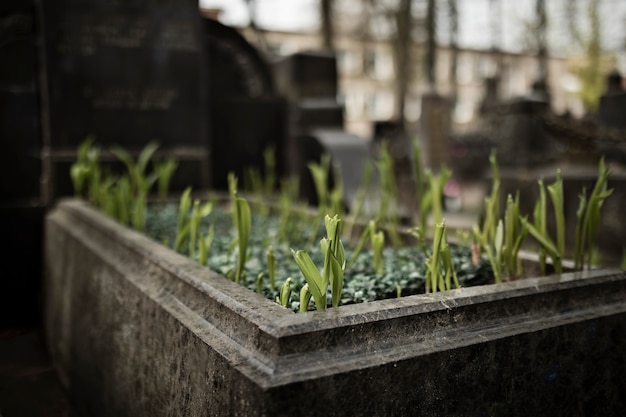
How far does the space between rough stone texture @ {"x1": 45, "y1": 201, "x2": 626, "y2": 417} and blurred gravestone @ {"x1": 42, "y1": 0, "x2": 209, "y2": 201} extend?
10.4ft

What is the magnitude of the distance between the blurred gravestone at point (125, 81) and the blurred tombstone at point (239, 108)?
55 cm

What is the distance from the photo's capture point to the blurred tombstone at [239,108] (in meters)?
6.18

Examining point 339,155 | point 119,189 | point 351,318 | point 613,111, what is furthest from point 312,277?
point 613,111

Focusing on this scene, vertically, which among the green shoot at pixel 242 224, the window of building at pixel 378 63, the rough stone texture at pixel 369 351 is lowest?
the rough stone texture at pixel 369 351

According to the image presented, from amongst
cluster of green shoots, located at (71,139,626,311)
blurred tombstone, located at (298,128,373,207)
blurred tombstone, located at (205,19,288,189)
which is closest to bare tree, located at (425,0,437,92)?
blurred tombstone, located at (205,19,288,189)

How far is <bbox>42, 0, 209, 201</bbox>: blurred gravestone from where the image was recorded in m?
4.97

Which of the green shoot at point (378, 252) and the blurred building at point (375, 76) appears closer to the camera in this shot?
the green shoot at point (378, 252)

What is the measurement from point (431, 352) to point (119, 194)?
8.35 feet

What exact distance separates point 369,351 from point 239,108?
5046 mm

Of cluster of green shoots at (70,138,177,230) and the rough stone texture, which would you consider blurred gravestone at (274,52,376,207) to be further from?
the rough stone texture

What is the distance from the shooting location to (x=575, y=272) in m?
2.10

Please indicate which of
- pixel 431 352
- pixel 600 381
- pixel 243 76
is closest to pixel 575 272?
pixel 600 381

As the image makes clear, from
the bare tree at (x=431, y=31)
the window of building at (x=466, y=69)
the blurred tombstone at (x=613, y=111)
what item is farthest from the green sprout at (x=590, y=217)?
the window of building at (x=466, y=69)

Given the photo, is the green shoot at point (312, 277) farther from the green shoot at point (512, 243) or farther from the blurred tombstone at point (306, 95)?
the blurred tombstone at point (306, 95)
